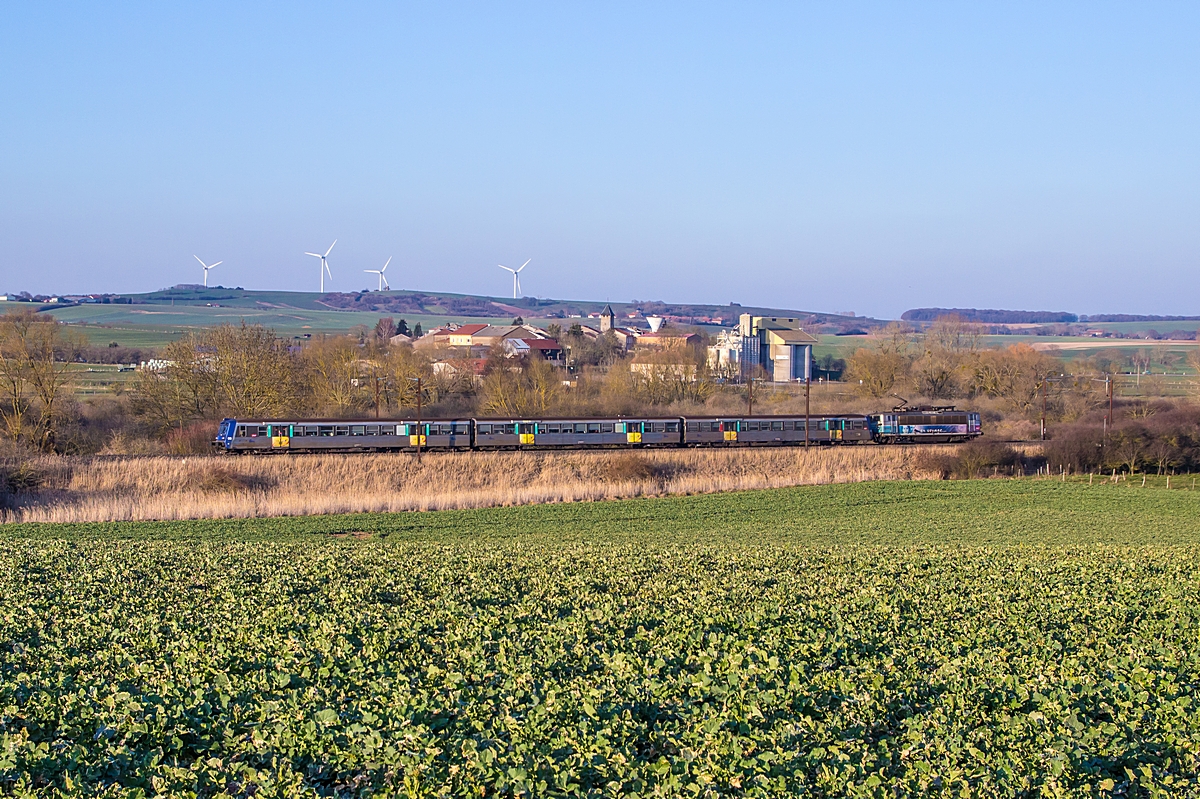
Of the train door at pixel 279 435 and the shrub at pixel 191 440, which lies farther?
the shrub at pixel 191 440

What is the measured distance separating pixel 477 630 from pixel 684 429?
1806 inches

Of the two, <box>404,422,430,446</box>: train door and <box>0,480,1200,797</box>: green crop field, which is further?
<box>404,422,430,446</box>: train door

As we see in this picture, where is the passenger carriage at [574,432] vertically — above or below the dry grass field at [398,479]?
above

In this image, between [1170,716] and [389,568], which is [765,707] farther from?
[389,568]

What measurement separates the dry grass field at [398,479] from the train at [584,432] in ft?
5.88

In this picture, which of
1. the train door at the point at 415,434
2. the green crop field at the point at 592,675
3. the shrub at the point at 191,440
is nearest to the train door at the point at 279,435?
the shrub at the point at 191,440

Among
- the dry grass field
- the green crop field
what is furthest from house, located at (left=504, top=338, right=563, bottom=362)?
the green crop field

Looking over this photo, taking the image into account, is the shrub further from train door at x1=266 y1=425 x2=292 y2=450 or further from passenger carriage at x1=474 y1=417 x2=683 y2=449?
passenger carriage at x1=474 y1=417 x2=683 y2=449

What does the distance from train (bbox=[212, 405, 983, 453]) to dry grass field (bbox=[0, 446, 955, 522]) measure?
1.79 metres

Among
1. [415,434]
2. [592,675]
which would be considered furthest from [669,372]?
Result: [592,675]

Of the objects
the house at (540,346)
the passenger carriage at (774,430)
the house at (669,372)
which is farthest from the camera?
the house at (540,346)

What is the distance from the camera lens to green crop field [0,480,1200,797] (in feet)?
26.6

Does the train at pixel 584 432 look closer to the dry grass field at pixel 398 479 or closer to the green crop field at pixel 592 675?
the dry grass field at pixel 398 479

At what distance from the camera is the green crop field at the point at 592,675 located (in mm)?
8109
